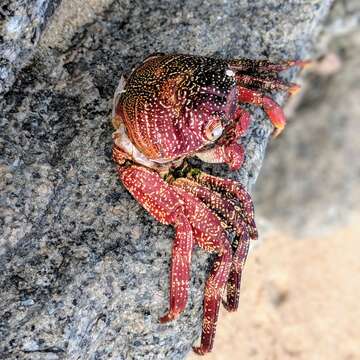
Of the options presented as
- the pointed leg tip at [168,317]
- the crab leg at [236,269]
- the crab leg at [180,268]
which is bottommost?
the crab leg at [236,269]

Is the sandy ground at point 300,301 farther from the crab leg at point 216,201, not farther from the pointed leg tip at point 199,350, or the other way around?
the crab leg at point 216,201

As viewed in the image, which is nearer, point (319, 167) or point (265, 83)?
point (265, 83)

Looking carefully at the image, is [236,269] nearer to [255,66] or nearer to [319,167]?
[255,66]

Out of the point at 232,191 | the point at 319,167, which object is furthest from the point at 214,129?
the point at 319,167

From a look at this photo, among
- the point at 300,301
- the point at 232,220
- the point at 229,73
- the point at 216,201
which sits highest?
the point at 229,73

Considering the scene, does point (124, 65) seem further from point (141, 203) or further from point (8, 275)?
point (8, 275)

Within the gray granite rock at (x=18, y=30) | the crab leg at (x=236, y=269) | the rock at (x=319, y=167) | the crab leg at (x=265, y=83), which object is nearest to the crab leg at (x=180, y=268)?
the crab leg at (x=236, y=269)
